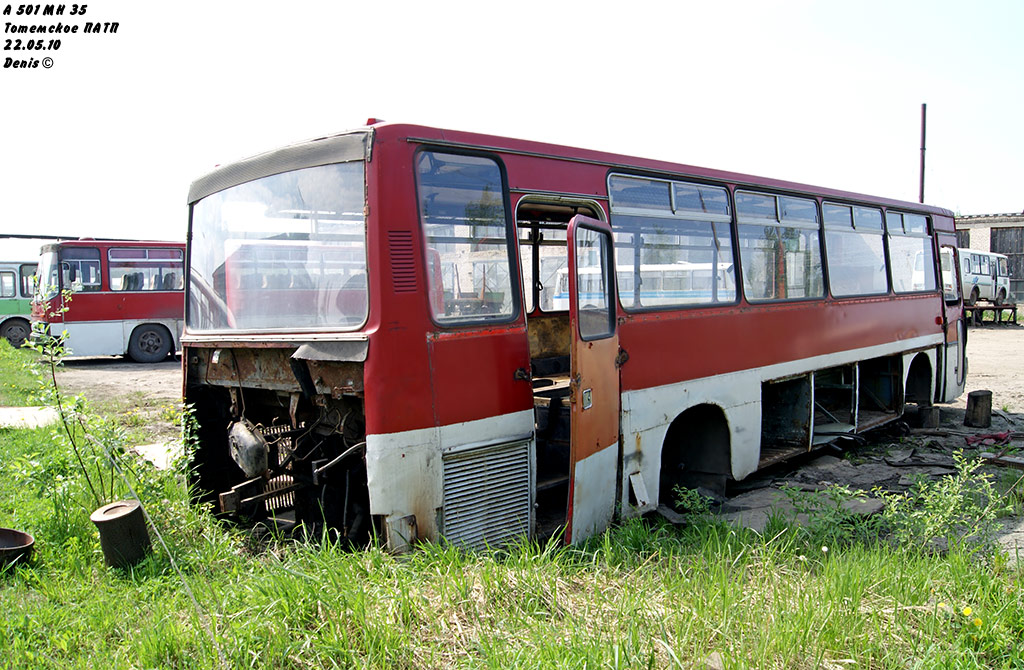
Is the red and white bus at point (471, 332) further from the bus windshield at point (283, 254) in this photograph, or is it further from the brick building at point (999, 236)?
the brick building at point (999, 236)

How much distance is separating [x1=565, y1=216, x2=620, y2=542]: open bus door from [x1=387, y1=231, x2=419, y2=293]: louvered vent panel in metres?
0.89

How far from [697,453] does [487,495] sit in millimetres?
2745

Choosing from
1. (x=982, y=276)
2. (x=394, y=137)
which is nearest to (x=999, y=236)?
(x=982, y=276)

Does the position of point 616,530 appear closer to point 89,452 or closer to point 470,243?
point 470,243

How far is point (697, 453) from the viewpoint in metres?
6.57

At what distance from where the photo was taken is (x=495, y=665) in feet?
9.64

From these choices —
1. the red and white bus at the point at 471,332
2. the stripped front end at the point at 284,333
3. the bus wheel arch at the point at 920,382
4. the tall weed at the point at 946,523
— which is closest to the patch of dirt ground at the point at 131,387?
the stripped front end at the point at 284,333

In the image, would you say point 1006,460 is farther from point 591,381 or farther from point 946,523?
point 591,381

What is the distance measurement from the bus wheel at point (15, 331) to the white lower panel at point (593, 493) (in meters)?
Result: 22.5

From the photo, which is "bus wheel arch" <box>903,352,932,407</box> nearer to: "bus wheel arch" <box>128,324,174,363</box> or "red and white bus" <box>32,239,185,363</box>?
"red and white bus" <box>32,239,185,363</box>

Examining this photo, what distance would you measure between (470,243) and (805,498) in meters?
3.04

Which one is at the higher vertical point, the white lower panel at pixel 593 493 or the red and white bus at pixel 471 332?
the red and white bus at pixel 471 332

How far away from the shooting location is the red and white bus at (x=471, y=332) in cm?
414

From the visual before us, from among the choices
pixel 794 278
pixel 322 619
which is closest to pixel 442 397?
pixel 322 619
